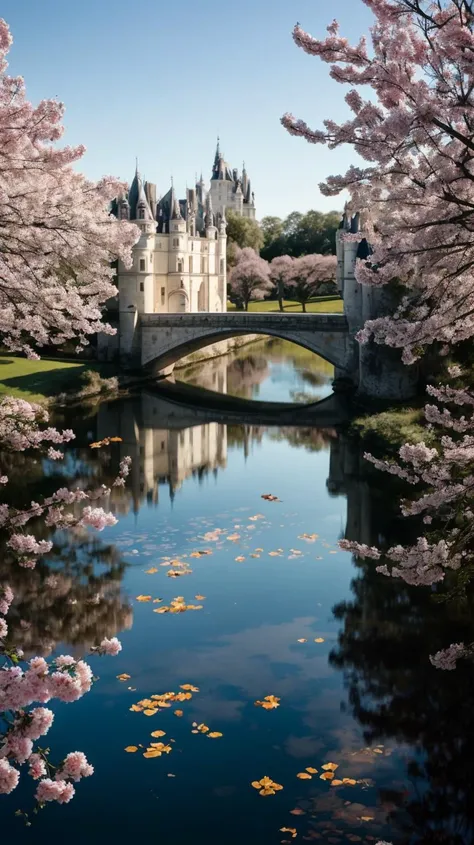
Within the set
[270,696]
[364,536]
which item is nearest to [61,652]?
[270,696]

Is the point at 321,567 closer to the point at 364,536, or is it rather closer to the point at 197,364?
the point at 364,536

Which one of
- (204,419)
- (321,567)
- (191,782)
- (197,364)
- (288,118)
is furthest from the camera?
(197,364)

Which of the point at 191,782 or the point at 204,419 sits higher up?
the point at 204,419

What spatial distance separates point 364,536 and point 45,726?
14.9 metres

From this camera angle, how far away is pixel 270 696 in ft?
39.3

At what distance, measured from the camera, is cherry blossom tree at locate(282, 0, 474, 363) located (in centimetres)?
634

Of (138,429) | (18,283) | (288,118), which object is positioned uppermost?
(288,118)

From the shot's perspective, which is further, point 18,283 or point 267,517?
point 267,517

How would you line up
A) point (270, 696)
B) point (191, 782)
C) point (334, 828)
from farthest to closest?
point (270, 696) < point (191, 782) < point (334, 828)

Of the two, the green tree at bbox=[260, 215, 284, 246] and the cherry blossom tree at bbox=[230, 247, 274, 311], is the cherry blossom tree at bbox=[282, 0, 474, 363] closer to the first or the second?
the cherry blossom tree at bbox=[230, 247, 274, 311]

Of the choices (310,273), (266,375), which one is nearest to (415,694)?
(266,375)

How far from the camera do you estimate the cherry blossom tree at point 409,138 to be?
20.8 ft

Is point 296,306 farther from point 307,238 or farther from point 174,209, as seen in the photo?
point 174,209

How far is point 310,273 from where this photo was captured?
71.9 meters
